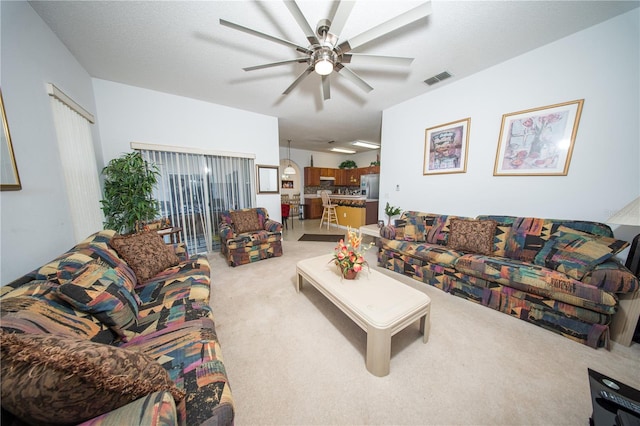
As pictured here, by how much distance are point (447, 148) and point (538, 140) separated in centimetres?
94

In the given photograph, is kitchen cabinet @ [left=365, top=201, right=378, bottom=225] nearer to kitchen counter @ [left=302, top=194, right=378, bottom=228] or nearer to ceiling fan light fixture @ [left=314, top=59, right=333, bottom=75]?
kitchen counter @ [left=302, top=194, right=378, bottom=228]

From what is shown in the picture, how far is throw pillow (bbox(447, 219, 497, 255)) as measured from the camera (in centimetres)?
235

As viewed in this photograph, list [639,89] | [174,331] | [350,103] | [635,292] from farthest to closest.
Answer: [350,103] < [639,89] < [635,292] < [174,331]

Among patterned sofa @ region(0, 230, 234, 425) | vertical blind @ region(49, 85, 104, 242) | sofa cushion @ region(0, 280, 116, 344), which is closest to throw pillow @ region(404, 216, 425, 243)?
patterned sofa @ region(0, 230, 234, 425)

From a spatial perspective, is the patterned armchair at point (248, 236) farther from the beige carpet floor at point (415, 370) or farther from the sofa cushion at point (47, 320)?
the sofa cushion at point (47, 320)

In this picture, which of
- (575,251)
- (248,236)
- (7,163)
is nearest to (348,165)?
(248,236)

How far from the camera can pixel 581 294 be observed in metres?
1.57

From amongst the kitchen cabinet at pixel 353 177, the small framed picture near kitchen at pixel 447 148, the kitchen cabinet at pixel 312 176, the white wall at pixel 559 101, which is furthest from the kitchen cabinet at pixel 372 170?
the white wall at pixel 559 101

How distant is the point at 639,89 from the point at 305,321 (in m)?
3.71

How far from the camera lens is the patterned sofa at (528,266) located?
1548 millimetres

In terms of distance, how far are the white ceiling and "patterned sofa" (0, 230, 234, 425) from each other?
1991 mm

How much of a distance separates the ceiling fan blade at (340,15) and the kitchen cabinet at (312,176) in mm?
5782

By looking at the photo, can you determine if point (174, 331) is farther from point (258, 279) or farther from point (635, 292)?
point (635, 292)

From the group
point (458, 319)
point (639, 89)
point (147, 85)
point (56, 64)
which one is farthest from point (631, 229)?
point (147, 85)
